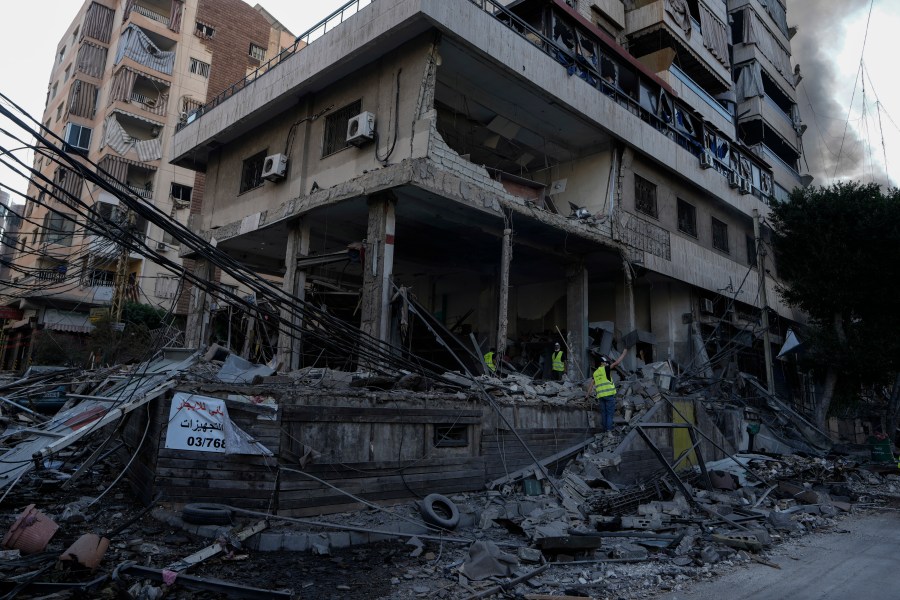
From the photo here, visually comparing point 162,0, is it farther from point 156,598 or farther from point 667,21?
point 156,598

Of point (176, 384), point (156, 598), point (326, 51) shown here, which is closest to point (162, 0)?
point (326, 51)

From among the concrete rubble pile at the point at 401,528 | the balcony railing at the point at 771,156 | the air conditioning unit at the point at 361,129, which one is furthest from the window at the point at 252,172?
the balcony railing at the point at 771,156

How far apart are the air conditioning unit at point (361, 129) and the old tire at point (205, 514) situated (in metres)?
9.13

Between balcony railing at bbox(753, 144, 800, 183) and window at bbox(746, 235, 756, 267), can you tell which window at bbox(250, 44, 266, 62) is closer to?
balcony railing at bbox(753, 144, 800, 183)

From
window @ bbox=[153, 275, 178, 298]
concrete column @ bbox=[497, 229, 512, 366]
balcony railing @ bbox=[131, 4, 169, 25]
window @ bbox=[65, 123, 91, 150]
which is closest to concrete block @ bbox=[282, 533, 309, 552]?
concrete column @ bbox=[497, 229, 512, 366]

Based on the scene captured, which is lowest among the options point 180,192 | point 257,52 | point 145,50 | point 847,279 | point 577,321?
point 577,321

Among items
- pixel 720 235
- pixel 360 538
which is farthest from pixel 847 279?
pixel 360 538

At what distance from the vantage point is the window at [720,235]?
74.9 feet

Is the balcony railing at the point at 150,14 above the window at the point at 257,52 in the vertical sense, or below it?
below

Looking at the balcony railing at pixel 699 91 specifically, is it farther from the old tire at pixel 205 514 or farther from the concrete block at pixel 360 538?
the old tire at pixel 205 514

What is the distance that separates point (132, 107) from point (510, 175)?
2792 centimetres

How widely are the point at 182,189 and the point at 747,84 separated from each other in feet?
105

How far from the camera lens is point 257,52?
40156mm

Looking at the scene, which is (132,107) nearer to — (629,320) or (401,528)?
(629,320)
